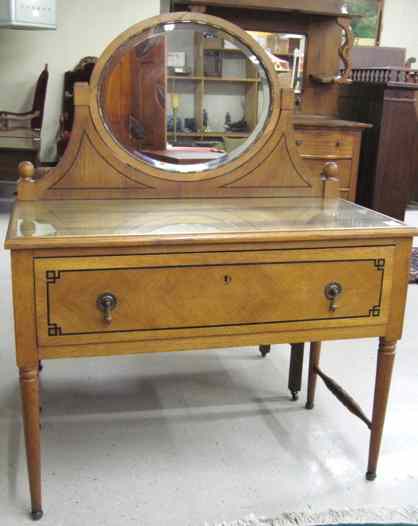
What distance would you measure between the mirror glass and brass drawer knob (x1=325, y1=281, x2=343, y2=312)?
0.53 m

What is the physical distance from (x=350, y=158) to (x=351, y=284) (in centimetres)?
313

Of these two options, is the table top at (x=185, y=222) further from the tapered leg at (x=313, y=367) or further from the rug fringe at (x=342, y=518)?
the rug fringe at (x=342, y=518)

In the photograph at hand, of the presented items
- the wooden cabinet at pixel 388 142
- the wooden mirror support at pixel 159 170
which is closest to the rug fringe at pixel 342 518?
the wooden mirror support at pixel 159 170

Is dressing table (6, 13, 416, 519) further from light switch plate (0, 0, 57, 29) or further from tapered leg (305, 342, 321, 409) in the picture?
light switch plate (0, 0, 57, 29)

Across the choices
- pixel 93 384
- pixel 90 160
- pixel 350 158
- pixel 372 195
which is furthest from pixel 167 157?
pixel 372 195

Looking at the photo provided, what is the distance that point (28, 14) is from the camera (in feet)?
17.3

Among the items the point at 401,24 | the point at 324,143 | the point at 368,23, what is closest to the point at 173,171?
Answer: the point at 324,143

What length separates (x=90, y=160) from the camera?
5.79ft

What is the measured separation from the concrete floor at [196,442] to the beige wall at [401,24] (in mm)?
6322

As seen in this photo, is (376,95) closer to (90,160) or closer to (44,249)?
(90,160)

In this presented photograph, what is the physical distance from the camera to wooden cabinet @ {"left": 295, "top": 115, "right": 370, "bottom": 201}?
4383 millimetres

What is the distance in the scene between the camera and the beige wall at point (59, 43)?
5.80 m

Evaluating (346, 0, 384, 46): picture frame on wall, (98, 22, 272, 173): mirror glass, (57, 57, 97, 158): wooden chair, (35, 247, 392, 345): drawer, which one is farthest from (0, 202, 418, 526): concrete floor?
(346, 0, 384, 46): picture frame on wall

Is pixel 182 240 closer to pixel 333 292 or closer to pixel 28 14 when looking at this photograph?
pixel 333 292
